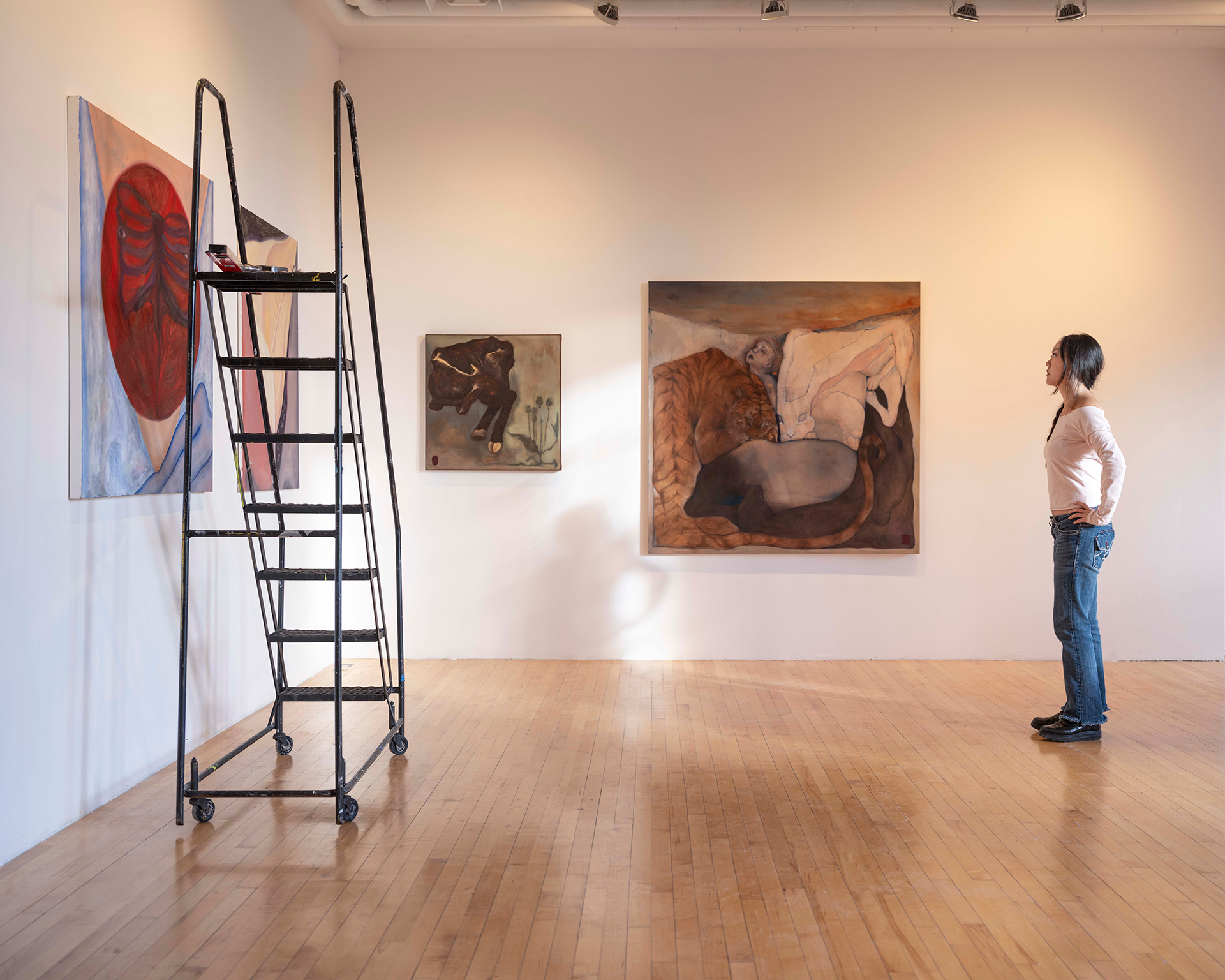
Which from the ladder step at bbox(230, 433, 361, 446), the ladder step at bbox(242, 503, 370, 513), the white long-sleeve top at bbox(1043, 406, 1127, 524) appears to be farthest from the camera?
the white long-sleeve top at bbox(1043, 406, 1127, 524)

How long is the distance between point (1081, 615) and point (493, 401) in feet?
11.7

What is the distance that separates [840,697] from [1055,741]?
1108 millimetres

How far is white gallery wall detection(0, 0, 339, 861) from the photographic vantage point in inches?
116

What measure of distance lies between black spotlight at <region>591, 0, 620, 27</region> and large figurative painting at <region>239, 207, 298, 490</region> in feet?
6.97

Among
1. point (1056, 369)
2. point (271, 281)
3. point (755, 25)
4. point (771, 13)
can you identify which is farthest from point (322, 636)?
point (755, 25)

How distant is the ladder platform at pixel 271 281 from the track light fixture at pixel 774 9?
3.24 m

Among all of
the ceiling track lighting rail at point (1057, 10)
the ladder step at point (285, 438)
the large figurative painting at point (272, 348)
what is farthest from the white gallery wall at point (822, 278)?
the ladder step at point (285, 438)

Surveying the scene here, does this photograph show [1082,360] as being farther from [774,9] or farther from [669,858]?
[669,858]

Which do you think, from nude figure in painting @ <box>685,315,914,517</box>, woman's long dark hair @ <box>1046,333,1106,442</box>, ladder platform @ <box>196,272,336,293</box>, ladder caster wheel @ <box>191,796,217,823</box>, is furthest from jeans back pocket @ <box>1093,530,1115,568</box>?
ladder caster wheel @ <box>191,796,217,823</box>

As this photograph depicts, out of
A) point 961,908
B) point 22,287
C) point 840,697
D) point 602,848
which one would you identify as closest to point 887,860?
point 961,908

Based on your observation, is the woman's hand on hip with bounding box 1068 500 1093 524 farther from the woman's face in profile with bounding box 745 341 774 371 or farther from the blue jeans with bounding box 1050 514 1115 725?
the woman's face in profile with bounding box 745 341 774 371

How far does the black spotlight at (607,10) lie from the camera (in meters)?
5.23

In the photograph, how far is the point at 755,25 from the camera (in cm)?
566

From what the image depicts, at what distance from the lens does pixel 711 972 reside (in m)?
2.25
